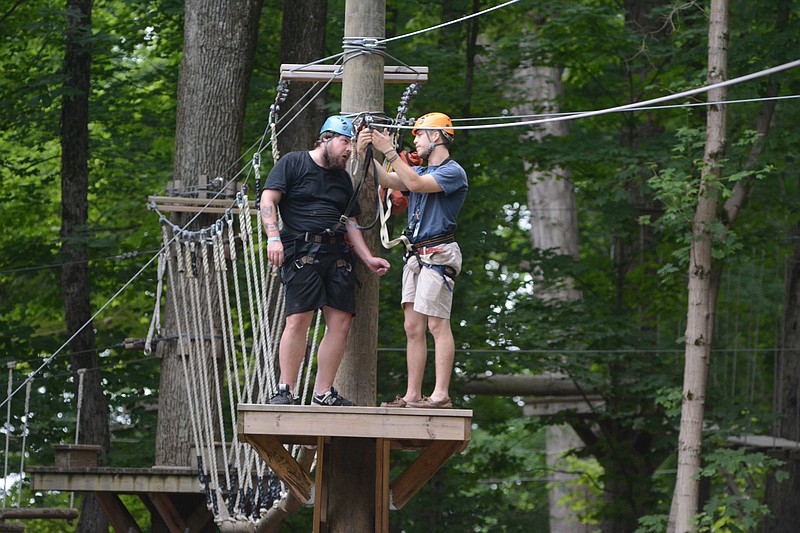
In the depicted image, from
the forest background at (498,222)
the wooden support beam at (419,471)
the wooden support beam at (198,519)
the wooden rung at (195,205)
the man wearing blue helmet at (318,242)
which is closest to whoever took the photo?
the wooden support beam at (419,471)

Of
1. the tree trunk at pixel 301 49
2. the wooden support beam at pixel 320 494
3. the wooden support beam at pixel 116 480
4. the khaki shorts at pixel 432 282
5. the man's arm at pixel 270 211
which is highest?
the tree trunk at pixel 301 49

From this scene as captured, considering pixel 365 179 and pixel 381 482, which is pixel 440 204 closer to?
pixel 365 179

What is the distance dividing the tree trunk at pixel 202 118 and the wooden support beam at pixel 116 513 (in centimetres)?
→ 20

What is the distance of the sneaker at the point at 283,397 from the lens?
556 centimetres

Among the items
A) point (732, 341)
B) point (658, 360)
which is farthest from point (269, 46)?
point (732, 341)

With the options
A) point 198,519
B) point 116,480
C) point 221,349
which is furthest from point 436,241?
point 198,519

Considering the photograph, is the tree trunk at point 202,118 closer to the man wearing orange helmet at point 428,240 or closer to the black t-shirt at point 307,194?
the black t-shirt at point 307,194

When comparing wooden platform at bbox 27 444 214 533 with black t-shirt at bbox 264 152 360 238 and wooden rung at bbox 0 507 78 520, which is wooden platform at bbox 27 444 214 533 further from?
black t-shirt at bbox 264 152 360 238

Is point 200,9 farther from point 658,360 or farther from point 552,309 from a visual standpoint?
point 658,360

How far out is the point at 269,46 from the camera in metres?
14.1

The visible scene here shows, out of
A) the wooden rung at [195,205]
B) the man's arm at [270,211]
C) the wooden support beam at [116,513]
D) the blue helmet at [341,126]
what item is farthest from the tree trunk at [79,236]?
the blue helmet at [341,126]

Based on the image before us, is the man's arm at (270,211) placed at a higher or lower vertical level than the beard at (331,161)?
lower

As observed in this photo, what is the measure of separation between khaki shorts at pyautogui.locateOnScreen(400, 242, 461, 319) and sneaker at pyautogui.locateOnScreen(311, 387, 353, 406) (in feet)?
1.65

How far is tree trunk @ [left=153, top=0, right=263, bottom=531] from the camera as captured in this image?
9844mm
